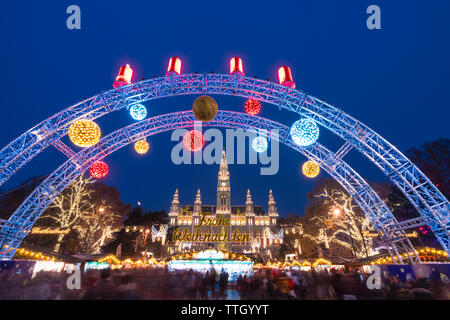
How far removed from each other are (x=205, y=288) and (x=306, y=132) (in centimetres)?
769

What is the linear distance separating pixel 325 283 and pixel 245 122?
11671 mm

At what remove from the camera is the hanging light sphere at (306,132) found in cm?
955

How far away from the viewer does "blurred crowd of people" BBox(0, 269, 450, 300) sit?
16.3 ft

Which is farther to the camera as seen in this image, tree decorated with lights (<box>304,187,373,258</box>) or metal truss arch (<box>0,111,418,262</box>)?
tree decorated with lights (<box>304,187,373,258</box>)

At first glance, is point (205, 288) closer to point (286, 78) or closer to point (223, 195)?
point (286, 78)

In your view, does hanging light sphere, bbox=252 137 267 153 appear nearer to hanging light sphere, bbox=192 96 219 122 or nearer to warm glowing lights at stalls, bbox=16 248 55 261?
hanging light sphere, bbox=192 96 219 122

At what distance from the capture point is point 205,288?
5516mm

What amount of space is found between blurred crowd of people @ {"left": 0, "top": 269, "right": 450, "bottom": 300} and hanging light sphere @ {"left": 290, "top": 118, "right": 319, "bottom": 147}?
575 centimetres

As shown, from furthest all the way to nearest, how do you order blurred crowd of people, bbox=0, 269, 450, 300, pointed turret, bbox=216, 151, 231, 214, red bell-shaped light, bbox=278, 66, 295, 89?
pointed turret, bbox=216, 151, 231, 214
red bell-shaped light, bbox=278, 66, 295, 89
blurred crowd of people, bbox=0, 269, 450, 300

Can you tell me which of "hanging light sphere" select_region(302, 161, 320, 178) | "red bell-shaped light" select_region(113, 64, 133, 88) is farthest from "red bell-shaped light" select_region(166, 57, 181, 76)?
"hanging light sphere" select_region(302, 161, 320, 178)

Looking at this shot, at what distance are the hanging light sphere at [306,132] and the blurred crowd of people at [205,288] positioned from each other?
5745 millimetres
